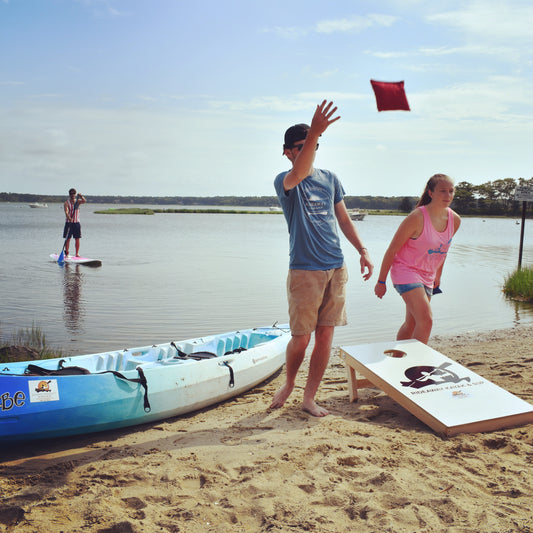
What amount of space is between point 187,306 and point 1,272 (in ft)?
26.2

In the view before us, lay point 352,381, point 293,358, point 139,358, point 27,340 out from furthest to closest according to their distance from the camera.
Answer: point 27,340 → point 139,358 → point 352,381 → point 293,358

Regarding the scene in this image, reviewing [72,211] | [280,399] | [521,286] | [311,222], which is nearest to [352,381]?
[280,399]

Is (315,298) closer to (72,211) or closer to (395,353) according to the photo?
(395,353)

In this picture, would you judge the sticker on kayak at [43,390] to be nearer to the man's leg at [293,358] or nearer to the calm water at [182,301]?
Result: the man's leg at [293,358]

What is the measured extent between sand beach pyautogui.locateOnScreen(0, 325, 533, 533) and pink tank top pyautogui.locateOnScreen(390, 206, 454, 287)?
4.10 ft

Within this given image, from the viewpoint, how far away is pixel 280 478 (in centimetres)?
306

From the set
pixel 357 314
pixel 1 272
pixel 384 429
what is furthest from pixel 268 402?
pixel 1 272

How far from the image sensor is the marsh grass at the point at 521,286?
12.3 meters

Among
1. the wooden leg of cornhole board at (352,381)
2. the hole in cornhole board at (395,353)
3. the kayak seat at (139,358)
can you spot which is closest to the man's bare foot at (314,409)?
the wooden leg of cornhole board at (352,381)

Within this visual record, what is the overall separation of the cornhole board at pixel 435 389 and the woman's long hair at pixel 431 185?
142cm

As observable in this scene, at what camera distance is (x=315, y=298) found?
410 centimetres

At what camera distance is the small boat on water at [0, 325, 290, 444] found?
3.87m

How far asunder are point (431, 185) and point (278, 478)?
3222mm

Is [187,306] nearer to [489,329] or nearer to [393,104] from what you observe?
[489,329]
